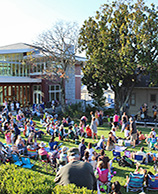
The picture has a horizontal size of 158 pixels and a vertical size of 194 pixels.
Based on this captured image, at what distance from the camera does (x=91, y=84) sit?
25578 mm

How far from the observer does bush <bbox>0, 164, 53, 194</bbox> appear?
4410 millimetres

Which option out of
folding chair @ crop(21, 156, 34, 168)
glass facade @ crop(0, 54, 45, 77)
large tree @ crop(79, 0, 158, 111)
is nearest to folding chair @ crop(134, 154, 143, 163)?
folding chair @ crop(21, 156, 34, 168)

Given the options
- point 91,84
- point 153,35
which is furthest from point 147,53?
point 91,84

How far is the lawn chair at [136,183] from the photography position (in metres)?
7.84

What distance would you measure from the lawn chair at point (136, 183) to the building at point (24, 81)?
19.8 metres

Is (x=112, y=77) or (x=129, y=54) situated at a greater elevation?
(x=129, y=54)

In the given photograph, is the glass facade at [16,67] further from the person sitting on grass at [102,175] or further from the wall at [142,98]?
the person sitting on grass at [102,175]

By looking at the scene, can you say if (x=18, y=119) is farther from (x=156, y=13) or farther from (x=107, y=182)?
(x=156, y=13)

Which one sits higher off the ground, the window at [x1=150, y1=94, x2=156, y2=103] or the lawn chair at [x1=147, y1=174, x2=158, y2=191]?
the window at [x1=150, y1=94, x2=156, y2=103]

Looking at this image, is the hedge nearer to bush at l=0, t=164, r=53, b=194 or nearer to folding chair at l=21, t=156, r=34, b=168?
bush at l=0, t=164, r=53, b=194

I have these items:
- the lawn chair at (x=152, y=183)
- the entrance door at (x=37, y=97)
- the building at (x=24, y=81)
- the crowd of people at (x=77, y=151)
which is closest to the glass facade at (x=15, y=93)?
the building at (x=24, y=81)

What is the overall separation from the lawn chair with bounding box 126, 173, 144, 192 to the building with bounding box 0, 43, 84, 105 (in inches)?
781

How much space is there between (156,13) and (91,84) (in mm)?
10077

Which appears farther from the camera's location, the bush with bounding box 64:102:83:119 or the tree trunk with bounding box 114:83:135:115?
the tree trunk with bounding box 114:83:135:115
